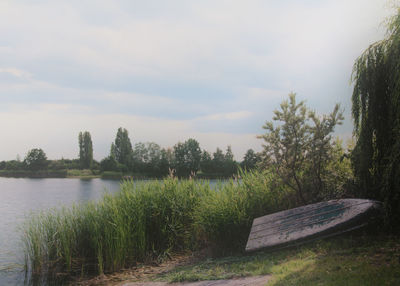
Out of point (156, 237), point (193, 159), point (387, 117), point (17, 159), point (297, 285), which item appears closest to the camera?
point (297, 285)

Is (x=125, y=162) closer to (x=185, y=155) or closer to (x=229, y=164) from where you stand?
(x=185, y=155)

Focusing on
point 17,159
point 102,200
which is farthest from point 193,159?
point 17,159

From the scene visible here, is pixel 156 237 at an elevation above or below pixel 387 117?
below

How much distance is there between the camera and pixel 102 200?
816 cm

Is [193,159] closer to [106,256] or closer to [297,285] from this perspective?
[106,256]

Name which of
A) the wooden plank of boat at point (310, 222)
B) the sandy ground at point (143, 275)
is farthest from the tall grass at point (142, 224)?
the wooden plank of boat at point (310, 222)

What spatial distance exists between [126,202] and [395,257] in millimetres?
5842

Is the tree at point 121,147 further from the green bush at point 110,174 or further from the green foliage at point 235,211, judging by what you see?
the green foliage at point 235,211

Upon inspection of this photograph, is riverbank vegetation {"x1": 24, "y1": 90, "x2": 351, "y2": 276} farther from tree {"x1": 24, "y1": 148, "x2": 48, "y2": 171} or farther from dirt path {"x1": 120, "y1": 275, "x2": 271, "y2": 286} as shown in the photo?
tree {"x1": 24, "y1": 148, "x2": 48, "y2": 171}

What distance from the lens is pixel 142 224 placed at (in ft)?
24.3

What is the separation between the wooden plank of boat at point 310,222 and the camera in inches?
186

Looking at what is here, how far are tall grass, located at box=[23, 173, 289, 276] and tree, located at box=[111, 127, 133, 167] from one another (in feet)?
113

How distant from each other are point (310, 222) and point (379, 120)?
2.25 meters

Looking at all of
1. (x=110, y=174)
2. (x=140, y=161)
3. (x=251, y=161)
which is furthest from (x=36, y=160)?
(x=251, y=161)
